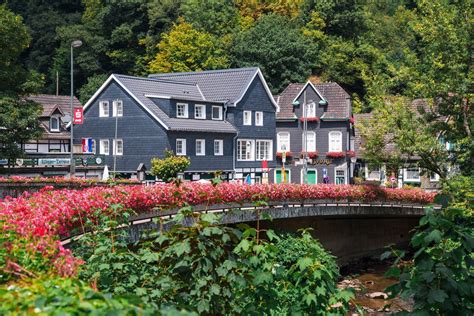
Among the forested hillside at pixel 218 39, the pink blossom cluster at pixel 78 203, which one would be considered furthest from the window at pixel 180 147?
the forested hillside at pixel 218 39

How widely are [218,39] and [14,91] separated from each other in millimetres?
48649

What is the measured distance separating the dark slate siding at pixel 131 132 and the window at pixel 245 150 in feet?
31.6

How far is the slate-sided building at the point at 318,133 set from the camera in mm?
71000

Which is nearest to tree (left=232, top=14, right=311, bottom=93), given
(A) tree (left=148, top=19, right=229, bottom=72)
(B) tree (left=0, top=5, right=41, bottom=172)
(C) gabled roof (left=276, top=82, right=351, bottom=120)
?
(A) tree (left=148, top=19, right=229, bottom=72)

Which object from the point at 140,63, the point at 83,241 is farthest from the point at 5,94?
the point at 140,63

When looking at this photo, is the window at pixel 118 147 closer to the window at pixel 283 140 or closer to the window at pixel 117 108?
the window at pixel 117 108

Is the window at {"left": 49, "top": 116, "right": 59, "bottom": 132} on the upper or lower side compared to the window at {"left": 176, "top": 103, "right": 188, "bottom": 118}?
lower

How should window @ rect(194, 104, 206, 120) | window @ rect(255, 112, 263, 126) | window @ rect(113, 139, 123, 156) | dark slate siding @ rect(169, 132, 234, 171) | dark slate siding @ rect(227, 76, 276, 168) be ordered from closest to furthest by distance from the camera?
dark slate siding @ rect(169, 132, 234, 171) < window @ rect(113, 139, 123, 156) < window @ rect(194, 104, 206, 120) < dark slate siding @ rect(227, 76, 276, 168) < window @ rect(255, 112, 263, 126)

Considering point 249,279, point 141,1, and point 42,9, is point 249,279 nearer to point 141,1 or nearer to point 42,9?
point 141,1

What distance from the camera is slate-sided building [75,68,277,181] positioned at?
55.8 m

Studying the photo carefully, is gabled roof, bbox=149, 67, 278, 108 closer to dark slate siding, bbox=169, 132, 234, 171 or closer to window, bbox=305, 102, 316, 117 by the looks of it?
dark slate siding, bbox=169, 132, 234, 171

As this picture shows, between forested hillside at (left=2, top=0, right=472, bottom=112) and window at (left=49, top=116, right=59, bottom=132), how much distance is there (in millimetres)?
22159

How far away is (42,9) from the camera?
101625 millimetres

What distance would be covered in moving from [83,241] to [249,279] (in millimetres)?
5051
